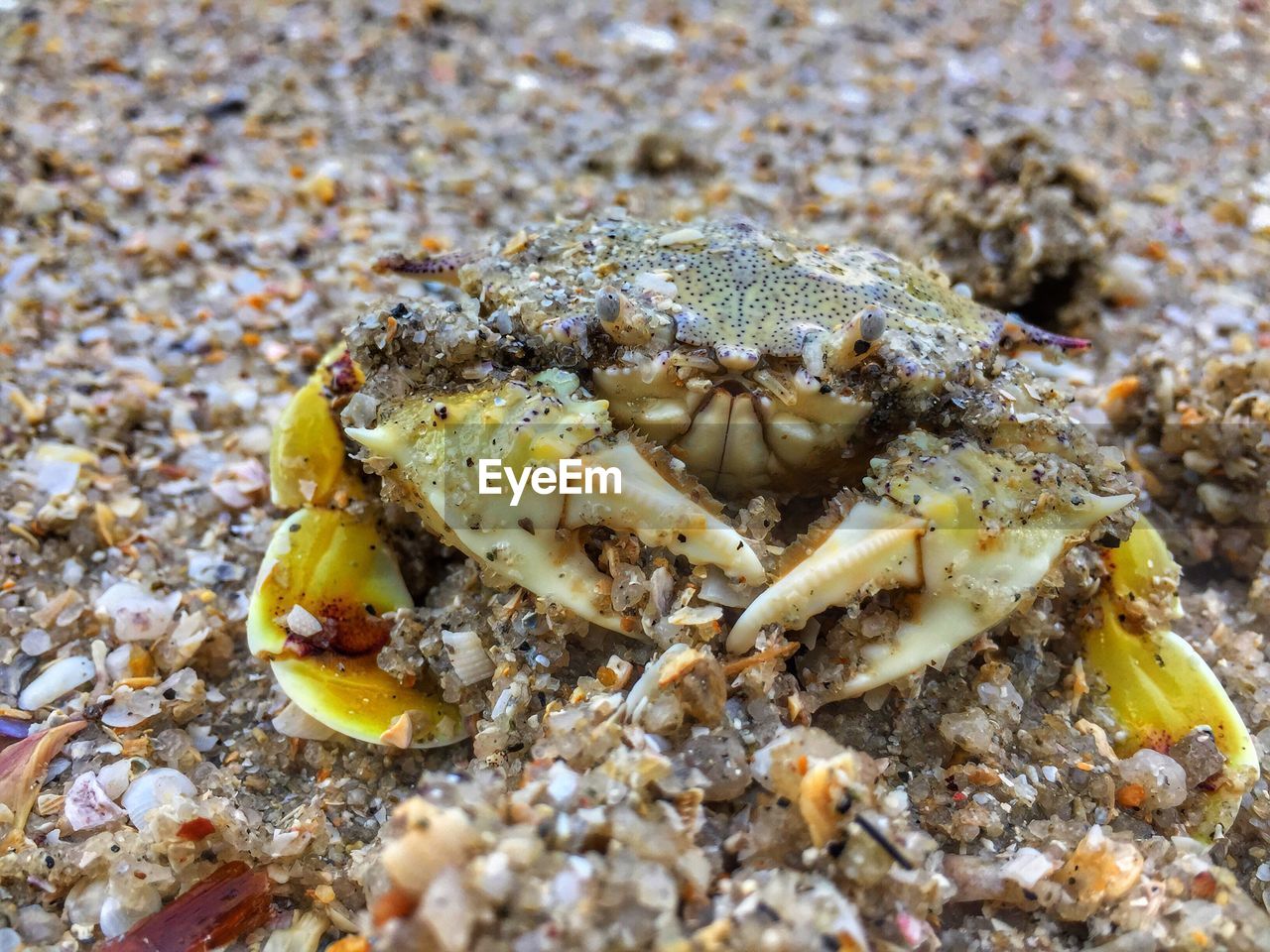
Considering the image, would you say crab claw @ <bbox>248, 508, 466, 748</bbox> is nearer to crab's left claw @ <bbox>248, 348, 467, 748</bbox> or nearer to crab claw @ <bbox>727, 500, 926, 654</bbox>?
crab's left claw @ <bbox>248, 348, 467, 748</bbox>

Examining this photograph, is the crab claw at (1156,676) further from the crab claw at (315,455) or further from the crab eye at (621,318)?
the crab claw at (315,455)

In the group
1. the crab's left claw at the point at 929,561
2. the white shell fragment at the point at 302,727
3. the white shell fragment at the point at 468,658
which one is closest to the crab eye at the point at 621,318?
the crab's left claw at the point at 929,561

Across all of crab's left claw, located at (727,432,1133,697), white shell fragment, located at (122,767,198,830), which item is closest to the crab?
crab's left claw, located at (727,432,1133,697)

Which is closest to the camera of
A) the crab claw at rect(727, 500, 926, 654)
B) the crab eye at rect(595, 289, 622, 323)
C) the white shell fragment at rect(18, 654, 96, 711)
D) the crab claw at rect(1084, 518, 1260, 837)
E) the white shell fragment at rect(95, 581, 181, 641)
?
the crab claw at rect(727, 500, 926, 654)

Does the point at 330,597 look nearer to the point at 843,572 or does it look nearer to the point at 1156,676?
the point at 843,572

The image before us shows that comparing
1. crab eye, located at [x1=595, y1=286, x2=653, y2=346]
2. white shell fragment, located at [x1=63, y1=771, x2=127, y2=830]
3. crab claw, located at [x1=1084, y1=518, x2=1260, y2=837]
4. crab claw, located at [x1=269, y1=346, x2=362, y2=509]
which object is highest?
crab eye, located at [x1=595, y1=286, x2=653, y2=346]
